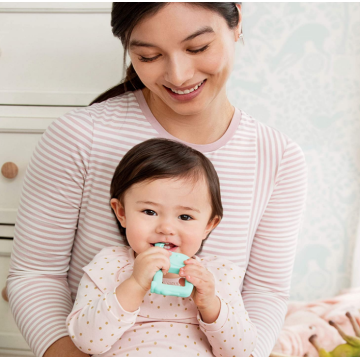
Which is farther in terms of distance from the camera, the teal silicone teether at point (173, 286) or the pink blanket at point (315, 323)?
the pink blanket at point (315, 323)

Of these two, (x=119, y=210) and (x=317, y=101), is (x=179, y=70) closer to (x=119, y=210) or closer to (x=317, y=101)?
(x=119, y=210)

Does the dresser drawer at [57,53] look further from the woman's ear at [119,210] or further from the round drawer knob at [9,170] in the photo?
the woman's ear at [119,210]

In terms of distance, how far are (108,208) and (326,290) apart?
67cm

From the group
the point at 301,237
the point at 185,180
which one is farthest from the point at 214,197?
the point at 301,237

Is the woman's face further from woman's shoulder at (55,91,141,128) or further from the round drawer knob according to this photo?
the round drawer knob

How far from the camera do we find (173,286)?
60 cm

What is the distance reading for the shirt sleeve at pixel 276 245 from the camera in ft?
2.76

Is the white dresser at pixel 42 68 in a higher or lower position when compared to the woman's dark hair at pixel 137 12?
lower

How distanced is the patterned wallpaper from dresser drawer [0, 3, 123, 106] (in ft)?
1.17

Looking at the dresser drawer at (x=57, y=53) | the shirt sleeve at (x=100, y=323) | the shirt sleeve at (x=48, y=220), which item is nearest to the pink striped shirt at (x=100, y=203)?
the shirt sleeve at (x=48, y=220)

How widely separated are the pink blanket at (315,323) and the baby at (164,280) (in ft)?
1.71

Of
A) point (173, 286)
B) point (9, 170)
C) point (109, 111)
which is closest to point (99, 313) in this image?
point (173, 286)

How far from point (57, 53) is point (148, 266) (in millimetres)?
654

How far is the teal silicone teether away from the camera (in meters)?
0.60
